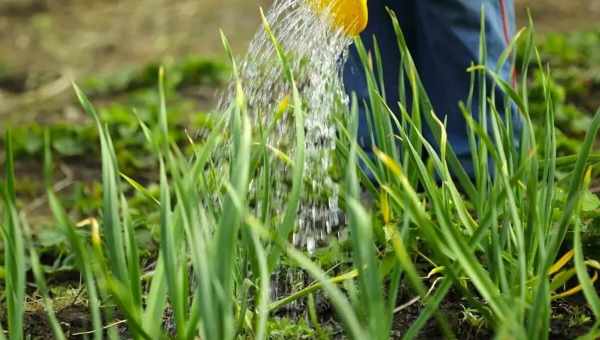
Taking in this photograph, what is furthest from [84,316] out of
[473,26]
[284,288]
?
[473,26]

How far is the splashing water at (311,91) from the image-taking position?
80.9 inches

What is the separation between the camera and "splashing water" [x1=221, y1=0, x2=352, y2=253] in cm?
205

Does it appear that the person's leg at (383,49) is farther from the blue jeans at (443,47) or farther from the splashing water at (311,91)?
the splashing water at (311,91)

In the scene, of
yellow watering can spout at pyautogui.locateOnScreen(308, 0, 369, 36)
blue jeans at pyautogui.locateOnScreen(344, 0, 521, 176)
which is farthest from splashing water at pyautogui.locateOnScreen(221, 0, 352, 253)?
blue jeans at pyautogui.locateOnScreen(344, 0, 521, 176)

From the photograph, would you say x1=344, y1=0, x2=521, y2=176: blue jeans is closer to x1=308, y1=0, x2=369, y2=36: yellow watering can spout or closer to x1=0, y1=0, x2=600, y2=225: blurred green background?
x1=0, y1=0, x2=600, y2=225: blurred green background

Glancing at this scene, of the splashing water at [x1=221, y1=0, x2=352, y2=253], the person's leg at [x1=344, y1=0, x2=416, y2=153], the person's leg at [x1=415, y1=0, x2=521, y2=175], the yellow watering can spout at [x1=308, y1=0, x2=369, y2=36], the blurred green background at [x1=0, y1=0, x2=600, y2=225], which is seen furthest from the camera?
the blurred green background at [x1=0, y1=0, x2=600, y2=225]

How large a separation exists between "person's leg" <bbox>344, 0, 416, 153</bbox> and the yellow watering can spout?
60 centimetres

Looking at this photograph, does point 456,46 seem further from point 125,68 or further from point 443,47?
point 125,68

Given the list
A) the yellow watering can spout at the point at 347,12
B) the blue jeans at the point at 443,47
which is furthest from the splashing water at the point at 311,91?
the blue jeans at the point at 443,47

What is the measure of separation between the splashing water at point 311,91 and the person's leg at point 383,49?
27 cm

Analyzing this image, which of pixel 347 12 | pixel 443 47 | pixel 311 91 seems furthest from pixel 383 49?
pixel 347 12

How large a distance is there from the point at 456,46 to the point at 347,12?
647 mm

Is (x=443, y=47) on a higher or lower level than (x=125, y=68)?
higher

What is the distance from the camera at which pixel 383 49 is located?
2.61 metres
